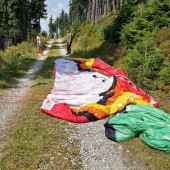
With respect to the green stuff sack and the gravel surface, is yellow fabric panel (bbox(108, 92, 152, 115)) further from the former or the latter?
the green stuff sack

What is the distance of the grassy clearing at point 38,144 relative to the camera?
821 cm

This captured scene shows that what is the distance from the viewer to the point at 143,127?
9.65 m

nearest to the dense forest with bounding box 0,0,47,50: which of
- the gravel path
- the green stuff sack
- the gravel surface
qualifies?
the gravel path

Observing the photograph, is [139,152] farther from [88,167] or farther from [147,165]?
[88,167]

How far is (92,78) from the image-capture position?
1443cm

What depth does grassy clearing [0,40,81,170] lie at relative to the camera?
821 centimetres

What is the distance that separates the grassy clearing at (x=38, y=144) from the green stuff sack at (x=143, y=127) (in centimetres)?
122

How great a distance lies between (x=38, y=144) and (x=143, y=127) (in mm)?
2958

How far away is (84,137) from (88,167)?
1717 mm

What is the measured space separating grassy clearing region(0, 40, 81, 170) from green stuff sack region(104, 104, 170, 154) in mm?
1220

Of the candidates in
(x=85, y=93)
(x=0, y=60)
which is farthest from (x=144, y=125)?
(x=0, y=60)

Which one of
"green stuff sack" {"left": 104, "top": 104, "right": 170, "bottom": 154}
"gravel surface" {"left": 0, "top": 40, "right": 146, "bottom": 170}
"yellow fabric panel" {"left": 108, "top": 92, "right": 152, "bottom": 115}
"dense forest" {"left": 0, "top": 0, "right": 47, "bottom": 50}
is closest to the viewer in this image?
"gravel surface" {"left": 0, "top": 40, "right": 146, "bottom": 170}

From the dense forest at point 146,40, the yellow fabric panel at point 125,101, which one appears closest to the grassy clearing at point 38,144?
the yellow fabric panel at point 125,101

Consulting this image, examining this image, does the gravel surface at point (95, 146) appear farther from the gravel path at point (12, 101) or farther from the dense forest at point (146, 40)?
the dense forest at point (146, 40)
